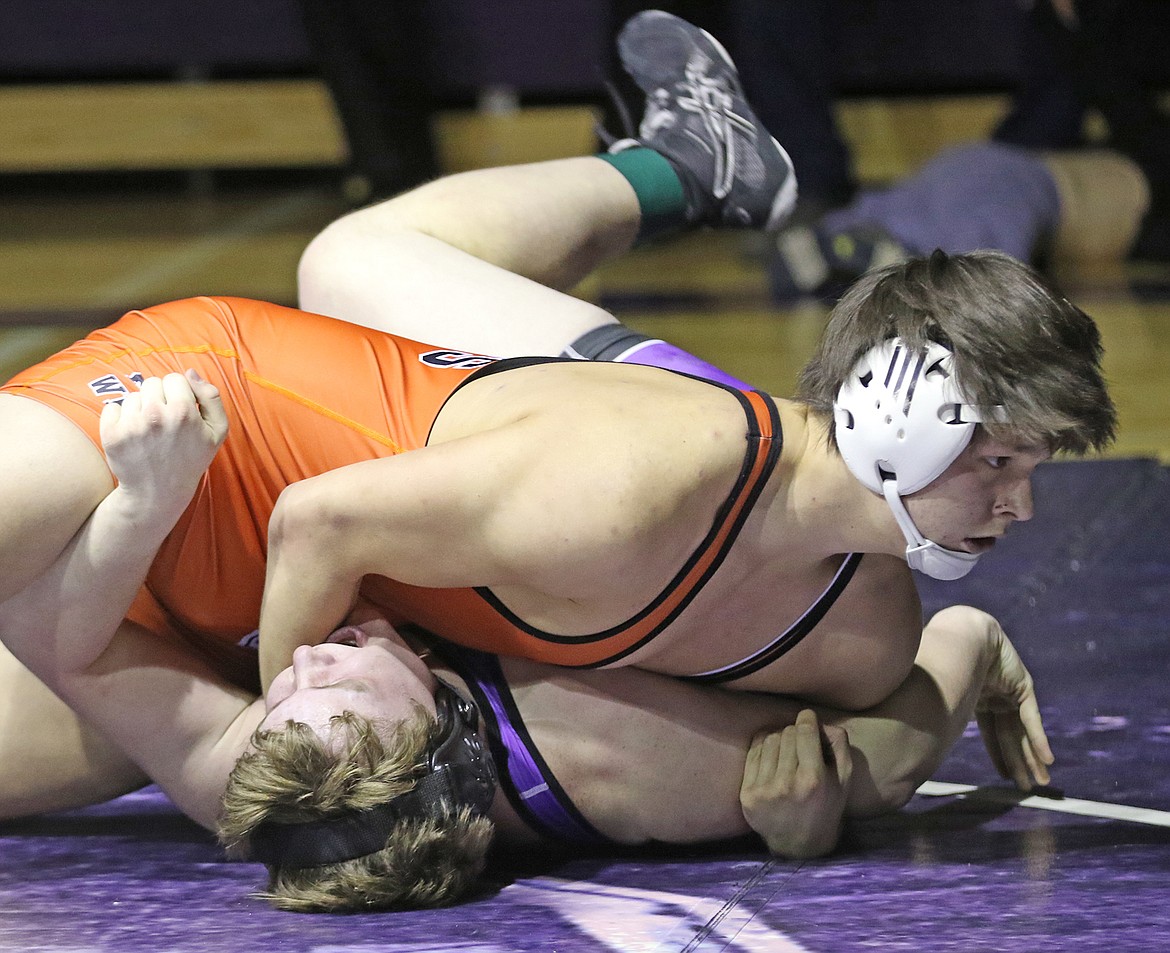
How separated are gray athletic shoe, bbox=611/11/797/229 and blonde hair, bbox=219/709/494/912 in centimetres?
128

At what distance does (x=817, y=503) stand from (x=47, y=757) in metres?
1.02

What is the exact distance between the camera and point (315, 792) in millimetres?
1746

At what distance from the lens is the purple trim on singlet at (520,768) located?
78.5 inches

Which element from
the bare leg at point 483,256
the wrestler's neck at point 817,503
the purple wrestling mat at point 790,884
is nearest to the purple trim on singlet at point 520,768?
the purple wrestling mat at point 790,884

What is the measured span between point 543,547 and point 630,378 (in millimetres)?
258

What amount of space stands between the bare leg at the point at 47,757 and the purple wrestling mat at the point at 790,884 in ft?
0.11

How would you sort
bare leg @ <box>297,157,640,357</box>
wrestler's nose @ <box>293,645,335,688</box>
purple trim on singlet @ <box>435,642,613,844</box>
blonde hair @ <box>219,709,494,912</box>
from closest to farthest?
blonde hair @ <box>219,709,494,912</box>, wrestler's nose @ <box>293,645,335,688</box>, purple trim on singlet @ <box>435,642,613,844</box>, bare leg @ <box>297,157,640,357</box>

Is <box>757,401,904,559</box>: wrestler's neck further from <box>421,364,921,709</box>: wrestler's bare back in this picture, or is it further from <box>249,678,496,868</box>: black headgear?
<box>249,678,496,868</box>: black headgear

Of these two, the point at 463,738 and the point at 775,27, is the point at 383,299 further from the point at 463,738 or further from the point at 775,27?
the point at 775,27

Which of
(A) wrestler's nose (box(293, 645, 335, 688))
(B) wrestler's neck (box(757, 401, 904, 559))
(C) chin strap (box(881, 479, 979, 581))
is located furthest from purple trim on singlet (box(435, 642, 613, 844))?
(C) chin strap (box(881, 479, 979, 581))

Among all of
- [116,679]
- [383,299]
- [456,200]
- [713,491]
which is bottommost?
[116,679]

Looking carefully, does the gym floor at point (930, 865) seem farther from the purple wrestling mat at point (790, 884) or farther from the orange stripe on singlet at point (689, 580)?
the orange stripe on singlet at point (689, 580)

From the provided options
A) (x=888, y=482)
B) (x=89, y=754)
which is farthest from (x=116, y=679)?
(x=888, y=482)

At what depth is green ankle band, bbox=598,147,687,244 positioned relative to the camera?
9.05 feet
